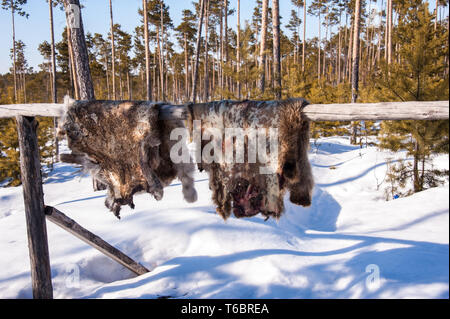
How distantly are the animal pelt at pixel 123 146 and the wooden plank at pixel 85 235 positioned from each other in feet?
2.76

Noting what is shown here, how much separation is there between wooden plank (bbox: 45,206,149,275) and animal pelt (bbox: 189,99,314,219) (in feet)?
5.91

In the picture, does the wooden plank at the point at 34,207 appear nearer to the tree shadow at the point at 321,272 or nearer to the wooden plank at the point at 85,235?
the wooden plank at the point at 85,235

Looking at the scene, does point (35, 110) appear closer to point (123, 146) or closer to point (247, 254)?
point (123, 146)

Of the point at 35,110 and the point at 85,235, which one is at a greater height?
the point at 35,110

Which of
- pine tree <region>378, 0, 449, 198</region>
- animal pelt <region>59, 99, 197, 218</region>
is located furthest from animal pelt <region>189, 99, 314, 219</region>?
pine tree <region>378, 0, 449, 198</region>

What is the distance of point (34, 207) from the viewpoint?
2.77m

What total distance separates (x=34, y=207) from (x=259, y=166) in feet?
7.80

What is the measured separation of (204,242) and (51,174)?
12.4 meters

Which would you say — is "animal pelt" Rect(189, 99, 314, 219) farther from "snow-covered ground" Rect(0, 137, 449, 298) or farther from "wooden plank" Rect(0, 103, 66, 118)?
"wooden plank" Rect(0, 103, 66, 118)

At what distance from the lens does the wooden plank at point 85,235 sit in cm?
291

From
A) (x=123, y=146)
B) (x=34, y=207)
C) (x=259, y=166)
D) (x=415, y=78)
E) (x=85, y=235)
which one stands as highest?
(x=415, y=78)

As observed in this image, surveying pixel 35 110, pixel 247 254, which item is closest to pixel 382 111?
pixel 247 254

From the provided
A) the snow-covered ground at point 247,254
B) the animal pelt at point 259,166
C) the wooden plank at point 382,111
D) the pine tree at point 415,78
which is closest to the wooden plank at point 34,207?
the snow-covered ground at point 247,254
